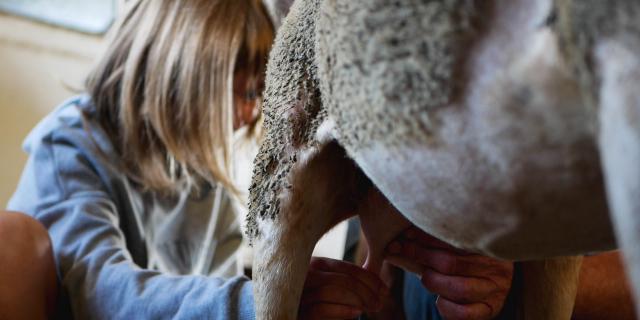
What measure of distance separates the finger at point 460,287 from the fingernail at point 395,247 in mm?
28

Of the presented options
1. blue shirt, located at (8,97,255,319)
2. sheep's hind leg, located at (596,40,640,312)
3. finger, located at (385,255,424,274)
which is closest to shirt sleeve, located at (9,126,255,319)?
blue shirt, located at (8,97,255,319)

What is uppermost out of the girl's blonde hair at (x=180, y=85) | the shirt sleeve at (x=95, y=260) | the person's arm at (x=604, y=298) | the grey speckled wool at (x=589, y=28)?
the grey speckled wool at (x=589, y=28)

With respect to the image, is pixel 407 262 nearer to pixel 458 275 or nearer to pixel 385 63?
pixel 458 275

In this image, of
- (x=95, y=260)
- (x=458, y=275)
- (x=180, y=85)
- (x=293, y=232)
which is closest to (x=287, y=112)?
(x=293, y=232)

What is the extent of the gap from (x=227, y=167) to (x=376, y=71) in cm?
64

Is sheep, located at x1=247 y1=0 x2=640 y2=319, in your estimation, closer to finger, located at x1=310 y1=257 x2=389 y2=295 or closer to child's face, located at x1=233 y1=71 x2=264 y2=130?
finger, located at x1=310 y1=257 x2=389 y2=295

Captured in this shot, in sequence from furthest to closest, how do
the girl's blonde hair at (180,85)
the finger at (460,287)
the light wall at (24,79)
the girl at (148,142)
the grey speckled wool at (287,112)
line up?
1. the light wall at (24,79)
2. the girl's blonde hair at (180,85)
3. the girl at (148,142)
4. the finger at (460,287)
5. the grey speckled wool at (287,112)

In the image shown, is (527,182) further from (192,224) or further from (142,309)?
(192,224)

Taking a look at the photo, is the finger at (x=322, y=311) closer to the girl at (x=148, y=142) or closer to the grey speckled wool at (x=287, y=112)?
the grey speckled wool at (x=287, y=112)

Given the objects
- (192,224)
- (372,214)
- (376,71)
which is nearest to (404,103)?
(376,71)

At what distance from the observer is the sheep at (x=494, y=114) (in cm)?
21

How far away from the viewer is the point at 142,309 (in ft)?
1.90

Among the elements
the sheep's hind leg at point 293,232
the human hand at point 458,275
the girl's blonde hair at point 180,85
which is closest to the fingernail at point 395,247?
the human hand at point 458,275

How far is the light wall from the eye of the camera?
50.0 inches
